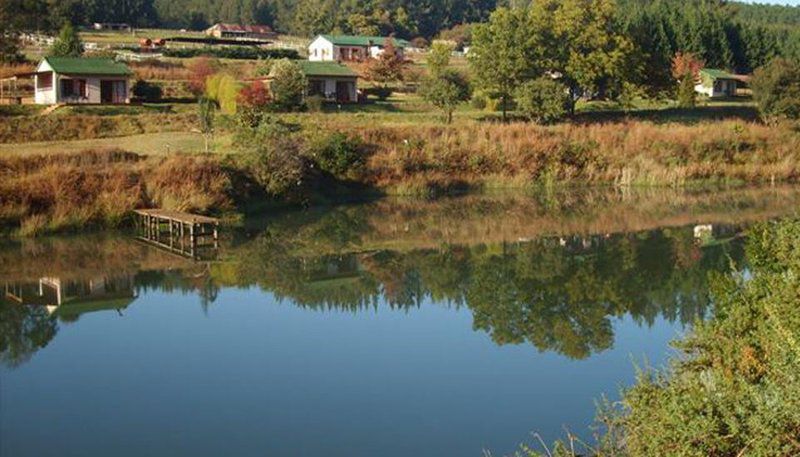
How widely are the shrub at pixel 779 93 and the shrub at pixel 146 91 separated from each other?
A: 31.2m

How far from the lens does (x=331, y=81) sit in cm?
5328

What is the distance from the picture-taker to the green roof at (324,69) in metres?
52.5

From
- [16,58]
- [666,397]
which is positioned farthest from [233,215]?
[16,58]

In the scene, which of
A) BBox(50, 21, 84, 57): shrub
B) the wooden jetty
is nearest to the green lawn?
the wooden jetty

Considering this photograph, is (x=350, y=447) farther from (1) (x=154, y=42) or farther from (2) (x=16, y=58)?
(1) (x=154, y=42)

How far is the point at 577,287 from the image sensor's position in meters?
22.2

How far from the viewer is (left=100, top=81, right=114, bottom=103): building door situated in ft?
152

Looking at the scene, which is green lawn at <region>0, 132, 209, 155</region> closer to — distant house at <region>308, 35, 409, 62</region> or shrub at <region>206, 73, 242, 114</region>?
shrub at <region>206, 73, 242, 114</region>

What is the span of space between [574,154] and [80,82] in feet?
Answer: 73.5

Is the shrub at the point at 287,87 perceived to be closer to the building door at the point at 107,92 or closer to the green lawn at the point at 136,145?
the building door at the point at 107,92

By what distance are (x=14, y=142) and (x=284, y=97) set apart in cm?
1364

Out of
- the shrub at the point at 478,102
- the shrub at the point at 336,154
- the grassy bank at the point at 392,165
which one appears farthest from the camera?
the shrub at the point at 478,102

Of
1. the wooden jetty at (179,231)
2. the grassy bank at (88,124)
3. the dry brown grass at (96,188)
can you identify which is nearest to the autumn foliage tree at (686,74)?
the grassy bank at (88,124)

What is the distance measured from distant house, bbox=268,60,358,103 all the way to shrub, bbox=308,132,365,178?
1565 cm
